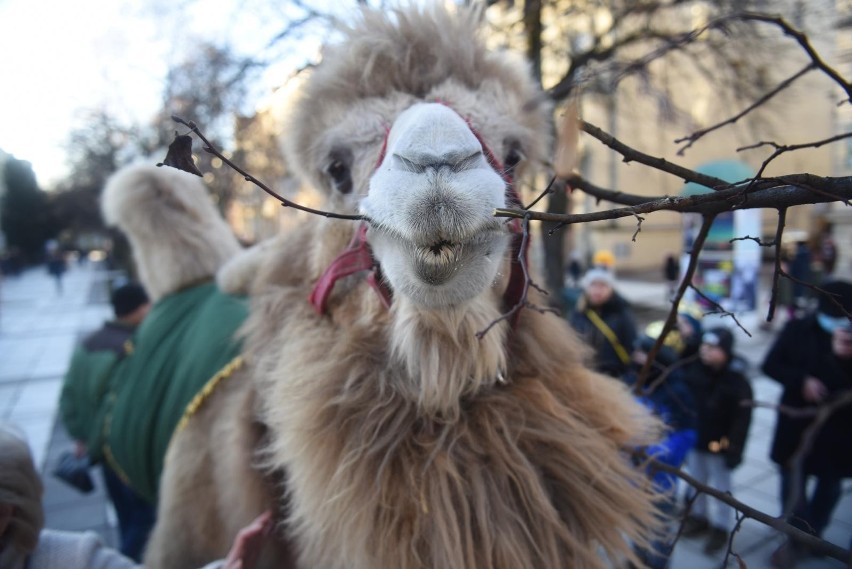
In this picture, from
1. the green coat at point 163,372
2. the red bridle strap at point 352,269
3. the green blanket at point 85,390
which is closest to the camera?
the red bridle strap at point 352,269

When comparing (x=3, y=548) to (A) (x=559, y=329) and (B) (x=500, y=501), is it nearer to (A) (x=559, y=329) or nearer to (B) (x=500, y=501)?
(B) (x=500, y=501)

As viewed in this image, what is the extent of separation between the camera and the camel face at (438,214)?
1.34 metres

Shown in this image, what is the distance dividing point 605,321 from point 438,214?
387cm

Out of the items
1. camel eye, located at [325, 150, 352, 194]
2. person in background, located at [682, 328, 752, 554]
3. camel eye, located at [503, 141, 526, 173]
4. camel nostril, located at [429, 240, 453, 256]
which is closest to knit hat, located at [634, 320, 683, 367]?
person in background, located at [682, 328, 752, 554]

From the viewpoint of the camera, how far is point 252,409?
2146 millimetres

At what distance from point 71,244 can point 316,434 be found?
194 ft

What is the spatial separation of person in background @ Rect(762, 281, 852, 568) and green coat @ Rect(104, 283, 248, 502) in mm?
3417

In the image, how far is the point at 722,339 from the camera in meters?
4.11

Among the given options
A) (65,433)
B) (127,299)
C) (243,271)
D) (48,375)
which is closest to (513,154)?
(243,271)

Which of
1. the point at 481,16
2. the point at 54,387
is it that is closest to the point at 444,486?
the point at 481,16

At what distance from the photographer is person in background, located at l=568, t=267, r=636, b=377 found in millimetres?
4711

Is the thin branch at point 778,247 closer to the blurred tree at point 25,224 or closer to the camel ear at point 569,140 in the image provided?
the camel ear at point 569,140

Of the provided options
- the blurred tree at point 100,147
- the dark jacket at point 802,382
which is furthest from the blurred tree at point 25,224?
the dark jacket at point 802,382

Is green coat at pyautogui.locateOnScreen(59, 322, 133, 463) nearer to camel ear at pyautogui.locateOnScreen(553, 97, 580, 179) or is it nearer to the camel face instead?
the camel face
